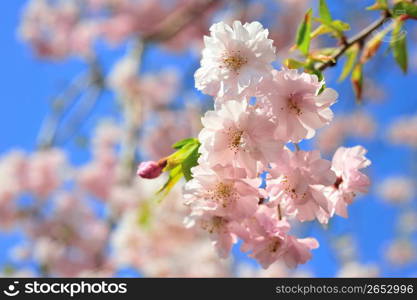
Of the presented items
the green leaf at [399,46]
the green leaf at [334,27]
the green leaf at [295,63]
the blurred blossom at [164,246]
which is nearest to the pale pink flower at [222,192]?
the green leaf at [295,63]

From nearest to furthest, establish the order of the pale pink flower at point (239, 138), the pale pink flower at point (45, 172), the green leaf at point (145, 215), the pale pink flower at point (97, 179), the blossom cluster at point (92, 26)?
the pale pink flower at point (239, 138) → the green leaf at point (145, 215) → the pale pink flower at point (45, 172) → the pale pink flower at point (97, 179) → the blossom cluster at point (92, 26)

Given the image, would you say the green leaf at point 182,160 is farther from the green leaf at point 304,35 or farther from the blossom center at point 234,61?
the green leaf at point 304,35

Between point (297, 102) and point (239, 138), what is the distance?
0.12 m

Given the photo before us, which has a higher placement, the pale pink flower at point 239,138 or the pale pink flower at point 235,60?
the pale pink flower at point 235,60

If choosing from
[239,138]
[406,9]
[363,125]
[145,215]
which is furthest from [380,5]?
[363,125]

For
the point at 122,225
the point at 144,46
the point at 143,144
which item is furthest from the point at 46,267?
the point at 144,46

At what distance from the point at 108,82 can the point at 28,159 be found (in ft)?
4.15

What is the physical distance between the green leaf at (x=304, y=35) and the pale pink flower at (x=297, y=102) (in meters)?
0.18

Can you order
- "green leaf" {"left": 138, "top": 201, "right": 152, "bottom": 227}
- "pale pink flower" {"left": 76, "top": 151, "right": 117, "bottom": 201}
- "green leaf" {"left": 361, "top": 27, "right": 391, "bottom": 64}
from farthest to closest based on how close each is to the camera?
"pale pink flower" {"left": 76, "top": 151, "right": 117, "bottom": 201} < "green leaf" {"left": 138, "top": 201, "right": 152, "bottom": 227} < "green leaf" {"left": 361, "top": 27, "right": 391, "bottom": 64}

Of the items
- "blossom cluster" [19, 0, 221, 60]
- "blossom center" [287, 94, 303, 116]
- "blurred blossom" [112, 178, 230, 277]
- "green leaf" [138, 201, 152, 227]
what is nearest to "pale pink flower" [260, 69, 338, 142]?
"blossom center" [287, 94, 303, 116]

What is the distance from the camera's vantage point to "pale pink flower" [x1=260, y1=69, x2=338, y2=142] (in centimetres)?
84

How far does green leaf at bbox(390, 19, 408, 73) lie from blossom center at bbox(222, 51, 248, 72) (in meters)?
0.45

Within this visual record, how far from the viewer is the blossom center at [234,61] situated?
854mm

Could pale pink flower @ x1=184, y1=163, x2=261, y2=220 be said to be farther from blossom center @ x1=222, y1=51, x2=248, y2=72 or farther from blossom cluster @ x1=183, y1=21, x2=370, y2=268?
blossom center @ x1=222, y1=51, x2=248, y2=72
